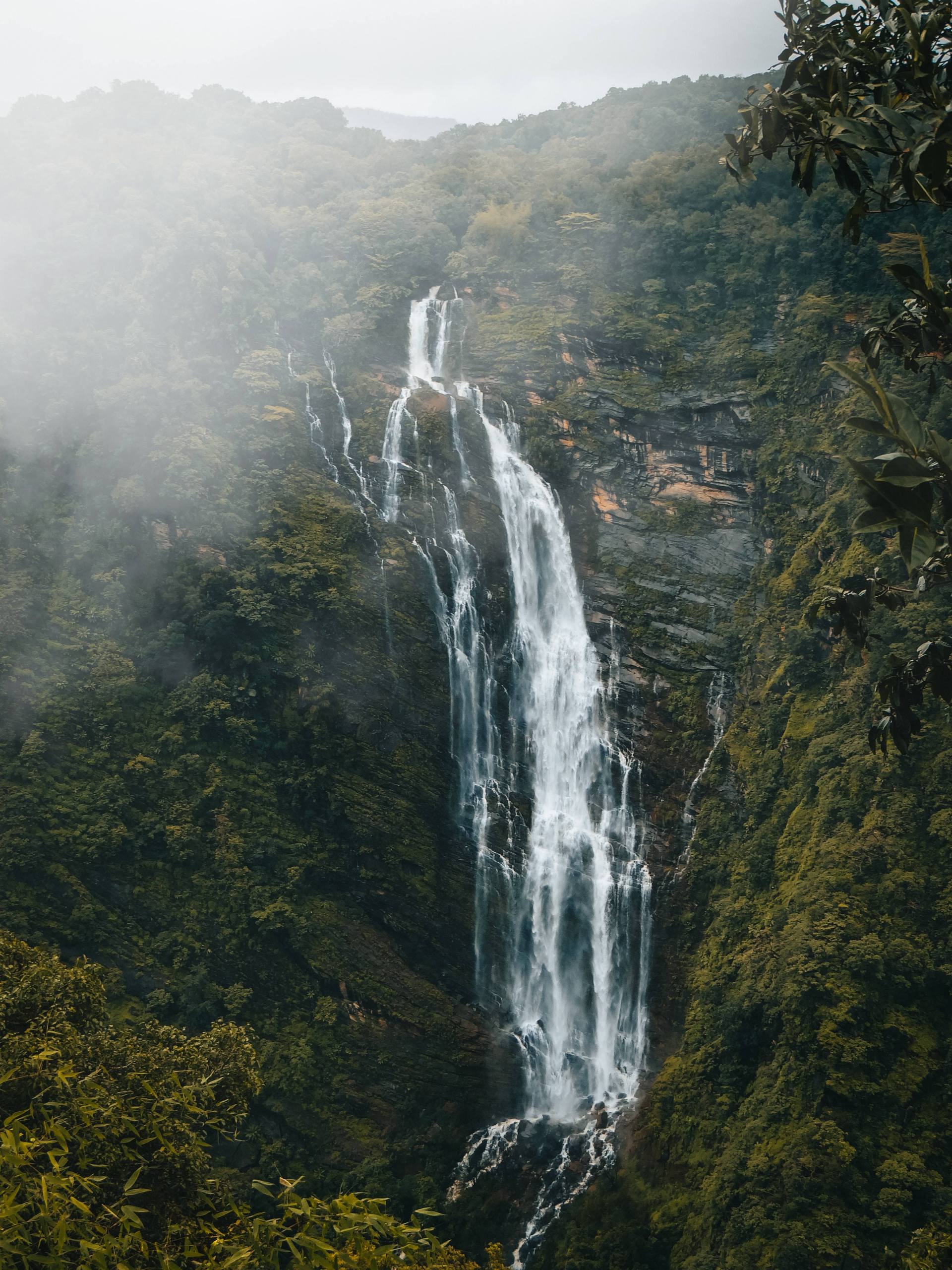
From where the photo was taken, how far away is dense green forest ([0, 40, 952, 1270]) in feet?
59.4

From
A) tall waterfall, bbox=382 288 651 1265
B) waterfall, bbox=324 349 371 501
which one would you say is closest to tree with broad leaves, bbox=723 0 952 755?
tall waterfall, bbox=382 288 651 1265

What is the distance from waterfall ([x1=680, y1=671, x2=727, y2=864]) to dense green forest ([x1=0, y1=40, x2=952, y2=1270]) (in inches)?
10.8

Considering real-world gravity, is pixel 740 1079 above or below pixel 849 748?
below

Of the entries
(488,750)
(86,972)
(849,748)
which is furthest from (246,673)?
(849,748)

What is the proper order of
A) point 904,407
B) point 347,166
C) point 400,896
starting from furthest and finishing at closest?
point 347,166 → point 400,896 → point 904,407

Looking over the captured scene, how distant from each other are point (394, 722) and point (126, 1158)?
1426cm

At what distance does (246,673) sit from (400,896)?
6126 mm

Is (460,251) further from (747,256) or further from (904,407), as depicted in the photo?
(904,407)

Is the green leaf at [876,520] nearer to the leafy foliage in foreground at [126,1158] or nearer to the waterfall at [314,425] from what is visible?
the leafy foliage in foreground at [126,1158]

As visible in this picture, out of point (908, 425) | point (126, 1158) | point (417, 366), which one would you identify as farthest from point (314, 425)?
point (908, 425)

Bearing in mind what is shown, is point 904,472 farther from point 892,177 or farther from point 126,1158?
point 126,1158

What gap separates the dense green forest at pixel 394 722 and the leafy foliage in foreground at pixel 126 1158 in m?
0.52

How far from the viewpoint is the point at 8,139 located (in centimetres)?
3147

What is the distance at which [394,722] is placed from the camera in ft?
75.6
